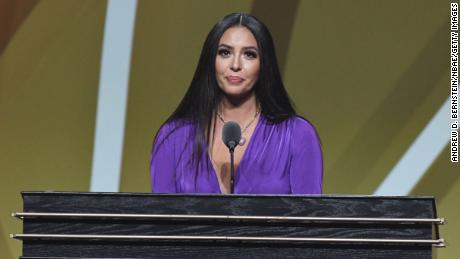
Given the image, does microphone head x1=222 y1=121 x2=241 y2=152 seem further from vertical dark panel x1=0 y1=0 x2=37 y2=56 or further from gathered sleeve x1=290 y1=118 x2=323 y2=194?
vertical dark panel x1=0 y1=0 x2=37 y2=56

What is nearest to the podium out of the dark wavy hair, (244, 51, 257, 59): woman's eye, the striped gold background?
the dark wavy hair

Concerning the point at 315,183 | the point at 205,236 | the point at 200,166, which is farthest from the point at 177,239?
the point at 315,183

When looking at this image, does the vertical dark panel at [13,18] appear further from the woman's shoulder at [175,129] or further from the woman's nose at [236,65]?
the woman's nose at [236,65]

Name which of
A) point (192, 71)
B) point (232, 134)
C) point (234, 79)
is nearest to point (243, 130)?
point (234, 79)

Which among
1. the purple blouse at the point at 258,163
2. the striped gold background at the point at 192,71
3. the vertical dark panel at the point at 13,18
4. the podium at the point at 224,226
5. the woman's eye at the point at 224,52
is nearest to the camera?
the podium at the point at 224,226

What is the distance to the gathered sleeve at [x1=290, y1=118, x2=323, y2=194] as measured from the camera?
316 centimetres

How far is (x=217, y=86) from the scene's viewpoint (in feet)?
10.5

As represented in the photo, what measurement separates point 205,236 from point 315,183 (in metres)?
0.92

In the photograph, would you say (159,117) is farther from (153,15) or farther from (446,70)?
(446,70)

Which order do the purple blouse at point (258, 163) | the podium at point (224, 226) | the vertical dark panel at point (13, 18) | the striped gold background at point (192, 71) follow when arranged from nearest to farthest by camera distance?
the podium at point (224, 226) < the purple blouse at point (258, 163) < the striped gold background at point (192, 71) < the vertical dark panel at point (13, 18)

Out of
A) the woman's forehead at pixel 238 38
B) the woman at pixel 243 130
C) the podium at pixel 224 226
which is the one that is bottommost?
the podium at pixel 224 226

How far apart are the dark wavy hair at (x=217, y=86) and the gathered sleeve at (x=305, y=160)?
84mm

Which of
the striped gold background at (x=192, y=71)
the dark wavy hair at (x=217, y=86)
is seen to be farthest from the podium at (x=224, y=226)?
the striped gold background at (x=192, y=71)

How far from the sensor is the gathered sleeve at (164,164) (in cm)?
317
